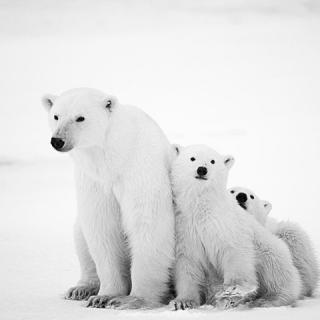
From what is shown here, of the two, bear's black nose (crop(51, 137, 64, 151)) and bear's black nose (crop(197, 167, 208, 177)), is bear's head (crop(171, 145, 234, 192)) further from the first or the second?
bear's black nose (crop(51, 137, 64, 151))

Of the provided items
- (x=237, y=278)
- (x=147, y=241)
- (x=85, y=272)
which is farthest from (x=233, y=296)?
(x=85, y=272)

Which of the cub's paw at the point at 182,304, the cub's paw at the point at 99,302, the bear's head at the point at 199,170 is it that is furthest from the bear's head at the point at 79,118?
the cub's paw at the point at 182,304

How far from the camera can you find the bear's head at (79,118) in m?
6.18

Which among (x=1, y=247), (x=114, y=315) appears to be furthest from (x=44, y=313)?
(x=1, y=247)

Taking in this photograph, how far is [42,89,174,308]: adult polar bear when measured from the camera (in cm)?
644

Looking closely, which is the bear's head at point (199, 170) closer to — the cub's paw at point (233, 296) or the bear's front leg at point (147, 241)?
the bear's front leg at point (147, 241)

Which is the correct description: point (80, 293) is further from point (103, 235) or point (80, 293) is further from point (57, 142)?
point (57, 142)

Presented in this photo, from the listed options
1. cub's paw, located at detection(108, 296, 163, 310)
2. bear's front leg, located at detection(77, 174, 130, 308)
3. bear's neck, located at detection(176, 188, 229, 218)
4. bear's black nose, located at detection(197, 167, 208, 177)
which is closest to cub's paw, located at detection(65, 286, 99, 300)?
bear's front leg, located at detection(77, 174, 130, 308)

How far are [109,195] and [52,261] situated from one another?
342 centimetres

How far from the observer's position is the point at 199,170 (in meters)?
6.57

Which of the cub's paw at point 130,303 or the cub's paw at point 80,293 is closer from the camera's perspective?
the cub's paw at point 130,303

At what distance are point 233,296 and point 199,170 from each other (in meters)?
1.23

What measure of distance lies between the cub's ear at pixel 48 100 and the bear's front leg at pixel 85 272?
1.35m

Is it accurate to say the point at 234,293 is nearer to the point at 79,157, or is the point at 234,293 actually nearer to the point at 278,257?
the point at 278,257
